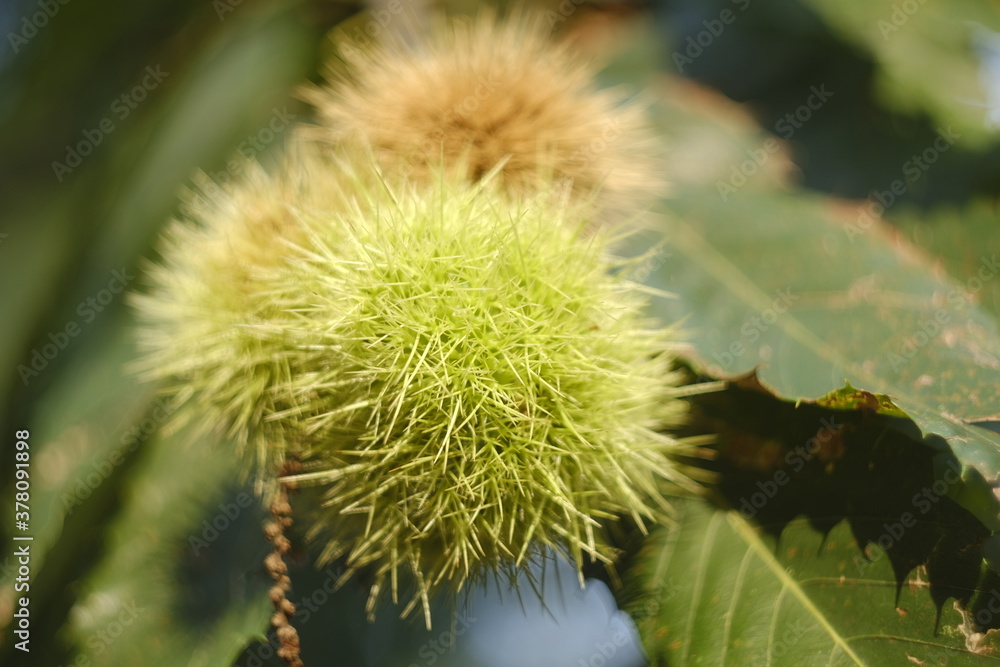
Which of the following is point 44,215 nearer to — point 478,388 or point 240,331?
point 240,331

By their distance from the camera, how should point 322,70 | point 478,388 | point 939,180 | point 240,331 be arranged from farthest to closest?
point 322,70 < point 939,180 < point 240,331 < point 478,388

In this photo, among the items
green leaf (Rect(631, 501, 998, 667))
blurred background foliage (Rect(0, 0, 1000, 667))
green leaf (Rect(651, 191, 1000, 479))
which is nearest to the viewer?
green leaf (Rect(631, 501, 998, 667))

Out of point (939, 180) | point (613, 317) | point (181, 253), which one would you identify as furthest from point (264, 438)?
point (939, 180)

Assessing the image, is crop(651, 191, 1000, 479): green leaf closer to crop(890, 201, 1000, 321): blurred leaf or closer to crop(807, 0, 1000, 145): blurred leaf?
crop(890, 201, 1000, 321): blurred leaf

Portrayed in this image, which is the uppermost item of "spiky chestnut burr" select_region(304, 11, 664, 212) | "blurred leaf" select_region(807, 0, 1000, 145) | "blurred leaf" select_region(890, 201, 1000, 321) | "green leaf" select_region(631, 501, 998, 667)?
"blurred leaf" select_region(807, 0, 1000, 145)

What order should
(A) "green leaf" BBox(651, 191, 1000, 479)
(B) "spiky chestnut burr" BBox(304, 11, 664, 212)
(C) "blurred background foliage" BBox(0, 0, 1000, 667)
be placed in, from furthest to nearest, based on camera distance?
1. (C) "blurred background foliage" BBox(0, 0, 1000, 667)
2. (B) "spiky chestnut burr" BBox(304, 11, 664, 212)
3. (A) "green leaf" BBox(651, 191, 1000, 479)

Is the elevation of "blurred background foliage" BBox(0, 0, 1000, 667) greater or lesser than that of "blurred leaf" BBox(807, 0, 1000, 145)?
lesser

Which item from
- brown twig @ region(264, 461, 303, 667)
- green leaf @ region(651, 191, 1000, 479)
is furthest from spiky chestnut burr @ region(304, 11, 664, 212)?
brown twig @ region(264, 461, 303, 667)

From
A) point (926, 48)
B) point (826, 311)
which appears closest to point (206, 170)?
point (826, 311)
